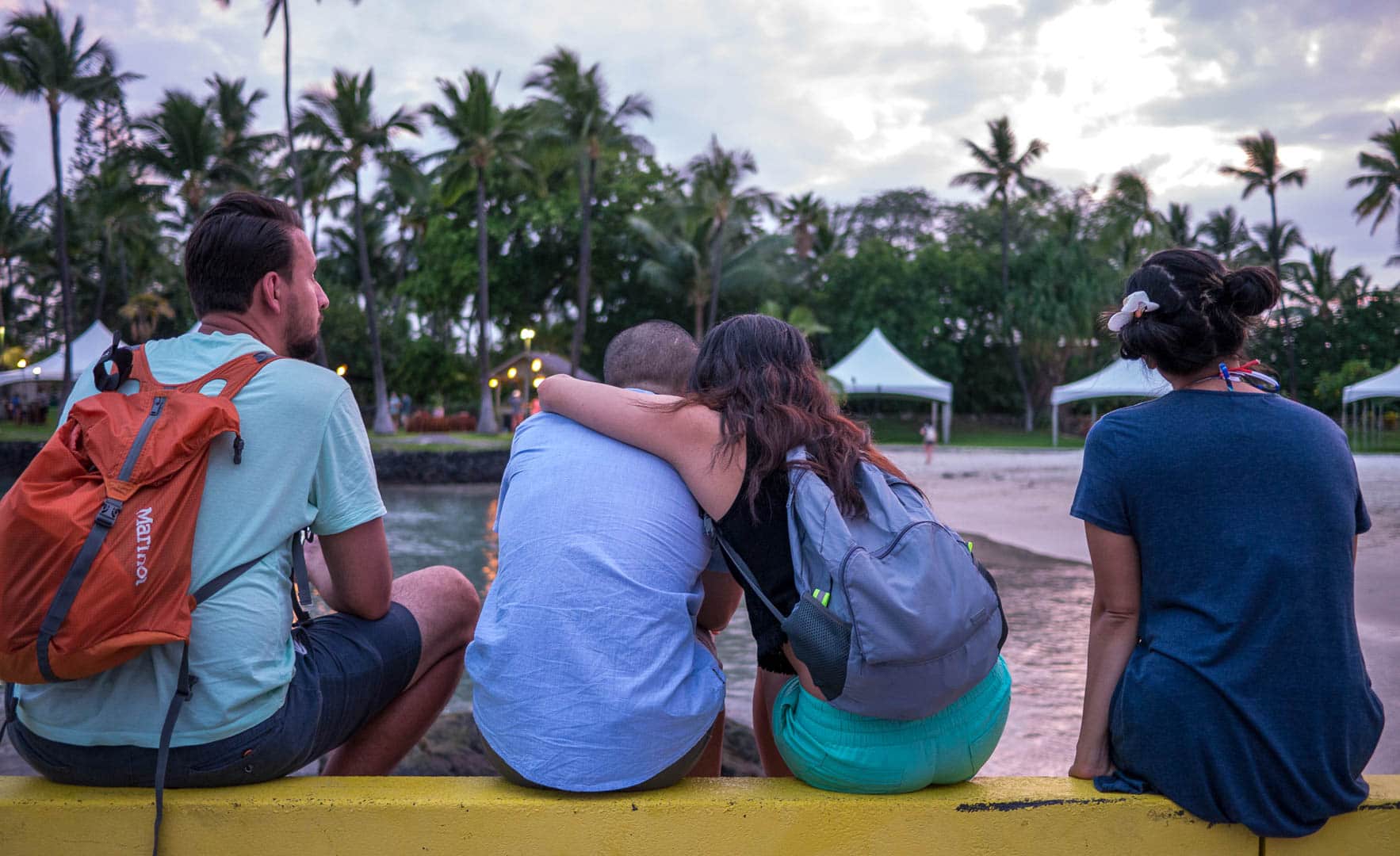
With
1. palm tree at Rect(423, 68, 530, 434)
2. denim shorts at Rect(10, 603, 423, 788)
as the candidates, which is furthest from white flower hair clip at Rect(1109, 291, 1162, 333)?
palm tree at Rect(423, 68, 530, 434)

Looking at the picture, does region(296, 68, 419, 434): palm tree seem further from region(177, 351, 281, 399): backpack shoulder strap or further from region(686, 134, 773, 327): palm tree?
region(177, 351, 281, 399): backpack shoulder strap

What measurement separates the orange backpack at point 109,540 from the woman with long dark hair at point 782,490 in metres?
0.64

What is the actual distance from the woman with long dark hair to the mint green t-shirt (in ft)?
1.46

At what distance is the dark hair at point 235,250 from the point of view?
5.83 ft

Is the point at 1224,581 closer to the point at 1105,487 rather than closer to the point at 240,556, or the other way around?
the point at 1105,487

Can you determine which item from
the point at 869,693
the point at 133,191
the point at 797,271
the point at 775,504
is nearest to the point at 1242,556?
the point at 869,693

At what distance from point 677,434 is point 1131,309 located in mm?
832

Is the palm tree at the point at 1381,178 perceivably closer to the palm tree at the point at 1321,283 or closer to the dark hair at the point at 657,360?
the palm tree at the point at 1321,283

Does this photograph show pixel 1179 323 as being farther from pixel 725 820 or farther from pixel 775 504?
pixel 725 820

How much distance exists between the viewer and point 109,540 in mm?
1451

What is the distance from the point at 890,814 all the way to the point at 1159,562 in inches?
24.4

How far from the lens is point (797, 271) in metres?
39.0

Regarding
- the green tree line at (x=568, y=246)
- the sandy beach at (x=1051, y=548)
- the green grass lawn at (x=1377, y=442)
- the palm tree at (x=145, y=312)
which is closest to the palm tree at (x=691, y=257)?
the green tree line at (x=568, y=246)

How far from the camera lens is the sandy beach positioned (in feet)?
13.0
